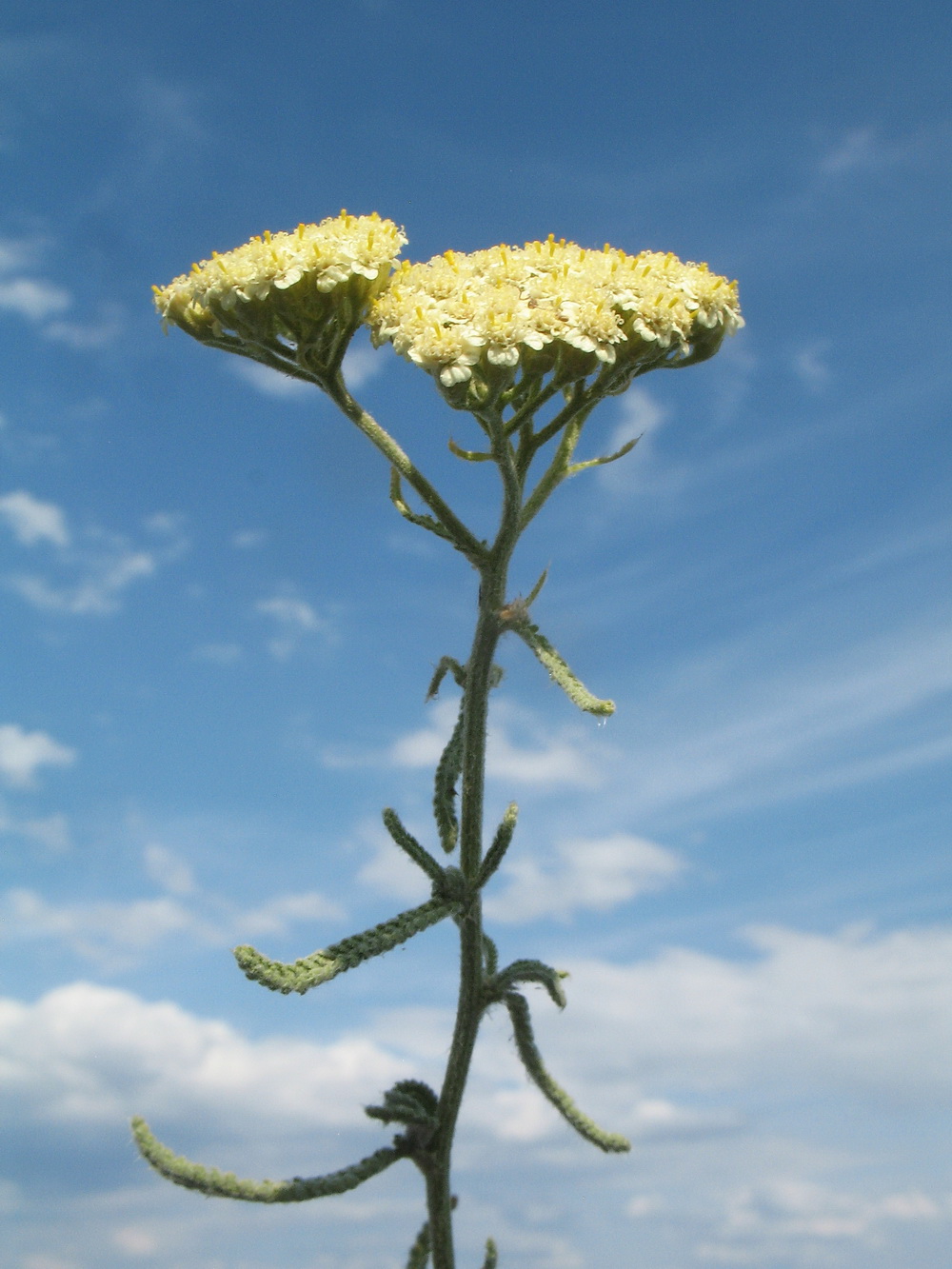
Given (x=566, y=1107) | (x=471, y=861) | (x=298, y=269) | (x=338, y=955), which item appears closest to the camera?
(x=338, y=955)

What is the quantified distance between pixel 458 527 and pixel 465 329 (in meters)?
0.64

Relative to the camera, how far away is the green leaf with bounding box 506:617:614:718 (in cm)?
344

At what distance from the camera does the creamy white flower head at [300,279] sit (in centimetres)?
366

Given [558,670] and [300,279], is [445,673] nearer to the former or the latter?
[558,670]

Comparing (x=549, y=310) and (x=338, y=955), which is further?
(x=549, y=310)

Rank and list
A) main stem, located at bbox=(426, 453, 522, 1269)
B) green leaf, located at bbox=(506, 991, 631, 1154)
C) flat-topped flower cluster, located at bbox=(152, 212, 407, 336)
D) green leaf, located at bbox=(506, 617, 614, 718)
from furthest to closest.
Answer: green leaf, located at bbox=(506, 991, 631, 1154) → main stem, located at bbox=(426, 453, 522, 1269) → flat-topped flower cluster, located at bbox=(152, 212, 407, 336) → green leaf, located at bbox=(506, 617, 614, 718)

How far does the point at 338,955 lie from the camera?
3391 mm

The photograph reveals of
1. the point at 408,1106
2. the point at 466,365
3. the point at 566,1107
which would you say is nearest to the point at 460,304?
the point at 466,365

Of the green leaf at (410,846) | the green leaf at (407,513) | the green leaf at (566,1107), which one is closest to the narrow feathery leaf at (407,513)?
the green leaf at (407,513)

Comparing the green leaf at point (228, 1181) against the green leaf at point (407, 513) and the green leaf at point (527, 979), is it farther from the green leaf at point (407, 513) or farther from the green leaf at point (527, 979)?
the green leaf at point (407, 513)

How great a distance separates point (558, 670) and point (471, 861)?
0.70 meters

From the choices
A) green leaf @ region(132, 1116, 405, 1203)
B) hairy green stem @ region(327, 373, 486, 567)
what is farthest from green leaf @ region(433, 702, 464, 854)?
green leaf @ region(132, 1116, 405, 1203)

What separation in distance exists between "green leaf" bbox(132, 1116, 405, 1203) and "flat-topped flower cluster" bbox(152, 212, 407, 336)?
2585 millimetres

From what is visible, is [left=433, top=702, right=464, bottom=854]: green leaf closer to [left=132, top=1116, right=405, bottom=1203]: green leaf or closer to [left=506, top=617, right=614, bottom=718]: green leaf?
[left=506, top=617, right=614, bottom=718]: green leaf
